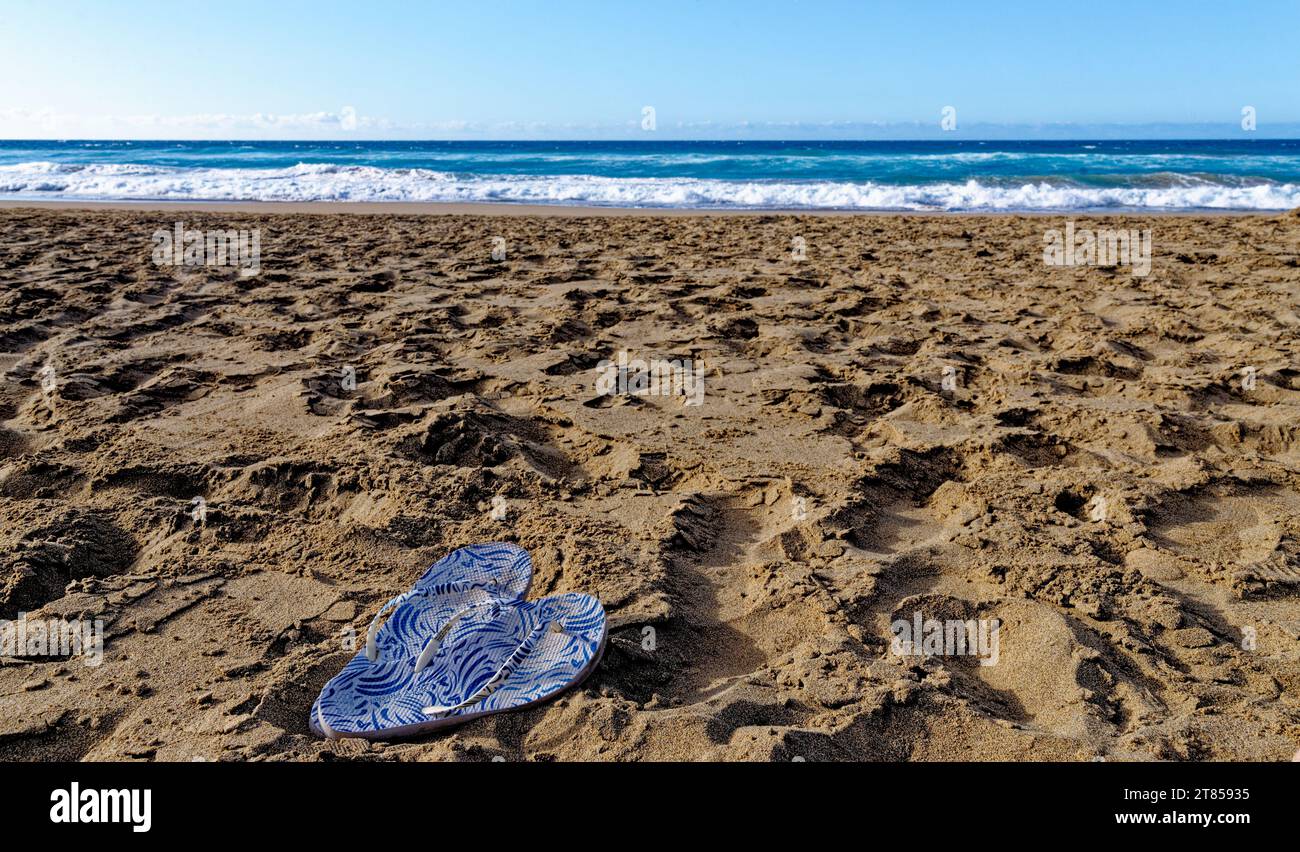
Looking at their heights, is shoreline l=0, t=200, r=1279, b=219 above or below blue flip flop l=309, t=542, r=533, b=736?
above

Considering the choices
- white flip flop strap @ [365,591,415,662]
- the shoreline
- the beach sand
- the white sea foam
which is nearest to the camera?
the beach sand

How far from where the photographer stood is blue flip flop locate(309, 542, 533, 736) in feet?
7.02

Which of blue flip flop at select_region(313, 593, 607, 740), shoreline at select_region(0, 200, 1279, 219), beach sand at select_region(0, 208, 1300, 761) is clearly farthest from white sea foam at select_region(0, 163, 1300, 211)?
blue flip flop at select_region(313, 593, 607, 740)

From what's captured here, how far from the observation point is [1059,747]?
5.74ft

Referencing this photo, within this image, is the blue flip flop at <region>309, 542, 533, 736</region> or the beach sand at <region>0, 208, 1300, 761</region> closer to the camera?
the beach sand at <region>0, 208, 1300, 761</region>

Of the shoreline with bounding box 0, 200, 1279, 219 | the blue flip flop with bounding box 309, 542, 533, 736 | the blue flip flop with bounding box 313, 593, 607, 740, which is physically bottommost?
the blue flip flop with bounding box 313, 593, 607, 740

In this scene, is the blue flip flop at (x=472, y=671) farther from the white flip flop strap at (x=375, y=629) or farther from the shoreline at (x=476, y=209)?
the shoreline at (x=476, y=209)


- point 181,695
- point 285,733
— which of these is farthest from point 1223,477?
point 181,695

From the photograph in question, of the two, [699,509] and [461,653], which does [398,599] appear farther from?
[699,509]

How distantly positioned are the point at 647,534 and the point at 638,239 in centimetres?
645

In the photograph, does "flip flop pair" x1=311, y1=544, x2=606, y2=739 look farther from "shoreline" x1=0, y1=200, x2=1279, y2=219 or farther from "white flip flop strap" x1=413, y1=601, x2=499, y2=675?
"shoreline" x1=0, y1=200, x2=1279, y2=219
